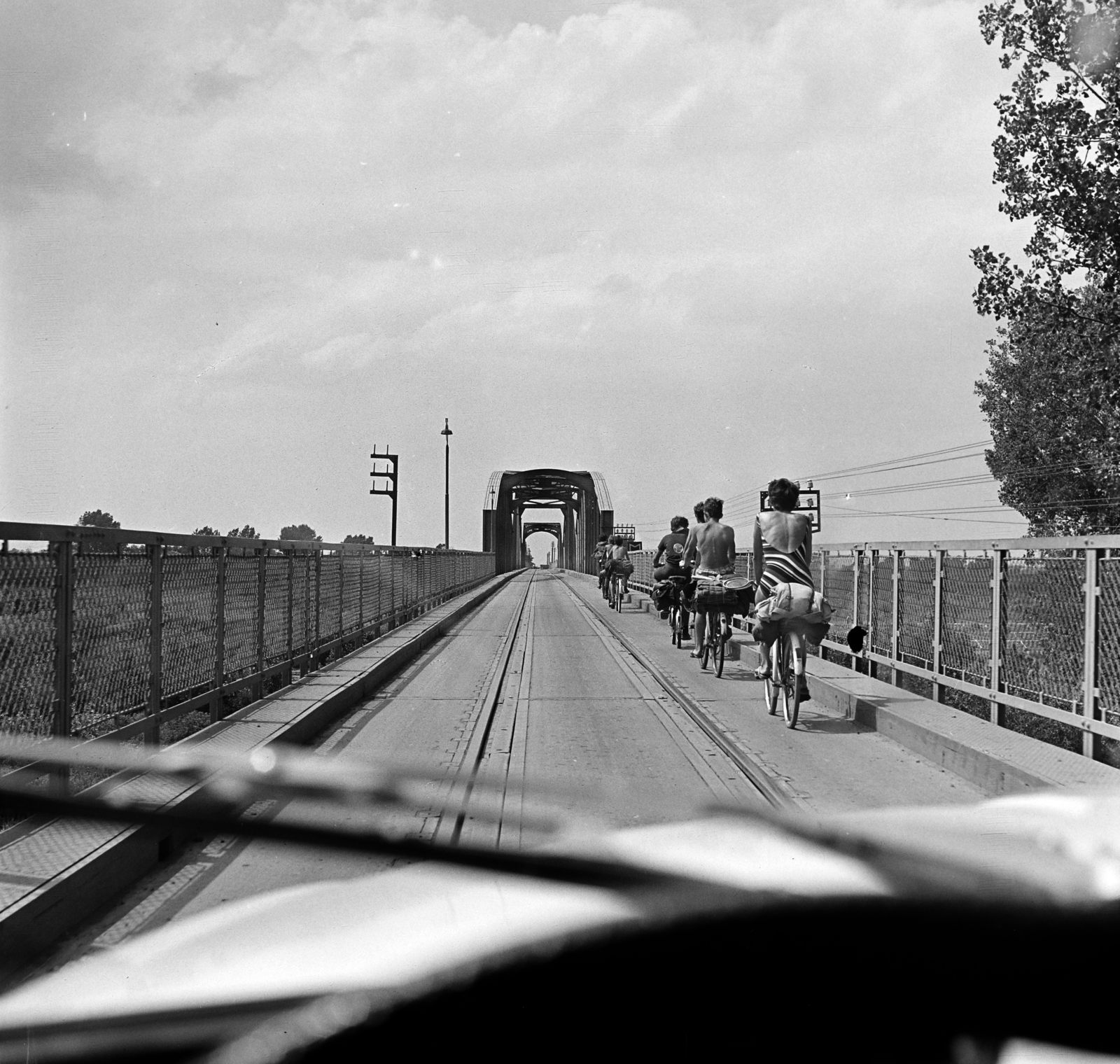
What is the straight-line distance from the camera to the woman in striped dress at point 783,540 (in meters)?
7.70

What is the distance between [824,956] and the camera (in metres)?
1.49

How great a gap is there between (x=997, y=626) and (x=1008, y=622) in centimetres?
9

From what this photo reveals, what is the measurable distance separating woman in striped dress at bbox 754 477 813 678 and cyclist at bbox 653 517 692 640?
260 inches

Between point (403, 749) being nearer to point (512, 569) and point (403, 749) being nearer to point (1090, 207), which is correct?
point (1090, 207)

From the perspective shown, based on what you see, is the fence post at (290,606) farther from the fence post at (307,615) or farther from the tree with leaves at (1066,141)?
the tree with leaves at (1066,141)

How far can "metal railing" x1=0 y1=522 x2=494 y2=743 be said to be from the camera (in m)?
4.30

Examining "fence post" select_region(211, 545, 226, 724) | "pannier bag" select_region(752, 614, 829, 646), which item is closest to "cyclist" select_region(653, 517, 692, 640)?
"pannier bag" select_region(752, 614, 829, 646)

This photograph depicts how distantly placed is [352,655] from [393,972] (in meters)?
10.9

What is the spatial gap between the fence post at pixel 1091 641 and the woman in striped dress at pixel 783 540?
1983 millimetres

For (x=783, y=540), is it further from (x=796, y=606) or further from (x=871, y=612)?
(x=871, y=612)

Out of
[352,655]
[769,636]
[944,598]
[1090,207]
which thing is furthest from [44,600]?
[1090,207]

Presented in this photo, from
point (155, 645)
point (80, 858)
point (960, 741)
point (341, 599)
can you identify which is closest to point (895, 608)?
point (960, 741)

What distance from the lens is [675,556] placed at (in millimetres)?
14852

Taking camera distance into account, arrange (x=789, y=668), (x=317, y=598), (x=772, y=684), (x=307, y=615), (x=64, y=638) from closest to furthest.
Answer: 1. (x=64, y=638)
2. (x=789, y=668)
3. (x=772, y=684)
4. (x=307, y=615)
5. (x=317, y=598)
